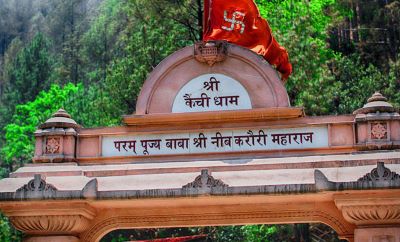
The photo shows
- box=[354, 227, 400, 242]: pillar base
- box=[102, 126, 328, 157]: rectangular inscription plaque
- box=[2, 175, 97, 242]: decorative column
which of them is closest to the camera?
box=[354, 227, 400, 242]: pillar base

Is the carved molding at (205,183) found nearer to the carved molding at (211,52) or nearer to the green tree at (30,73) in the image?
the carved molding at (211,52)

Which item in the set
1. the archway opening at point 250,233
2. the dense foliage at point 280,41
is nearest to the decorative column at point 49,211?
the archway opening at point 250,233

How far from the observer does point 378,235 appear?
10.3 m

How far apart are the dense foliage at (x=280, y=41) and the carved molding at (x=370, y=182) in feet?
38.8

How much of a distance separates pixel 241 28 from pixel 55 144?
3.83 m

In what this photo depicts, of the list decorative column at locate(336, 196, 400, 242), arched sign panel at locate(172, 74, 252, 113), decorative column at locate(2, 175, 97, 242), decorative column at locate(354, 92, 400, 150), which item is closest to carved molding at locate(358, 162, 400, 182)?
decorative column at locate(336, 196, 400, 242)

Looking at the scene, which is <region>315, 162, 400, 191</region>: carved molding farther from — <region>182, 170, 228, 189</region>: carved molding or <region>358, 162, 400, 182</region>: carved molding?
<region>182, 170, 228, 189</region>: carved molding

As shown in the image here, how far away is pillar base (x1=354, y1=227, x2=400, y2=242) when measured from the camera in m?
10.3

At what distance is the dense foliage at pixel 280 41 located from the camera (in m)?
23.0

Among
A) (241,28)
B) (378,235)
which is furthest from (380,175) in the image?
(241,28)

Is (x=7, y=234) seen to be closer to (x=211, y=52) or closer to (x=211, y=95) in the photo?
(x=211, y=95)

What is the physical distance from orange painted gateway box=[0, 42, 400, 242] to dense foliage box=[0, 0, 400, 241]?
34.6ft

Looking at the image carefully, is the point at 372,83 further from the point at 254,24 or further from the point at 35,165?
the point at 35,165

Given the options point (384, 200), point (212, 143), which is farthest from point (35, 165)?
point (384, 200)
